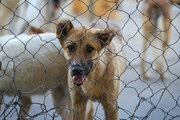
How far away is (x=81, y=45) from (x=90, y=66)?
0.64 feet

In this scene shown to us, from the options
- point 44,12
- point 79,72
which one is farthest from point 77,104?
point 44,12

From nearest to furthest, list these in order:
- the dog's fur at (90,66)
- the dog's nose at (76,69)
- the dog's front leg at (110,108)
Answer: the dog's nose at (76,69) → the dog's fur at (90,66) → the dog's front leg at (110,108)

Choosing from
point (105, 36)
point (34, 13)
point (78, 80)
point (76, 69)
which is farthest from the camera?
point (34, 13)

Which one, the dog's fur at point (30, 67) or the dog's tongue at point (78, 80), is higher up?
the dog's fur at point (30, 67)

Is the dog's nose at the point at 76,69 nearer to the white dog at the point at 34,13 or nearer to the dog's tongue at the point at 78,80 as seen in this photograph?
the dog's tongue at the point at 78,80

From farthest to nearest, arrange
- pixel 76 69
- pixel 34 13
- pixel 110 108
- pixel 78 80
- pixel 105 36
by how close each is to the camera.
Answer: pixel 34 13, pixel 110 108, pixel 105 36, pixel 78 80, pixel 76 69

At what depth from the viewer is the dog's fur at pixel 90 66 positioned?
2.35 meters

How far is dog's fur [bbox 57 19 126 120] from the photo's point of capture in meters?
2.35

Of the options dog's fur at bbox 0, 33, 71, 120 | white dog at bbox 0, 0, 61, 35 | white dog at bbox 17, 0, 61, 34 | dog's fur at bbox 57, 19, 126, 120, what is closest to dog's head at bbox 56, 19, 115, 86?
dog's fur at bbox 57, 19, 126, 120

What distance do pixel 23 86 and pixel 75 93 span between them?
0.54 m

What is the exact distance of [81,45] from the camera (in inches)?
94.0

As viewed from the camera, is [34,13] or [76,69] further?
[34,13]

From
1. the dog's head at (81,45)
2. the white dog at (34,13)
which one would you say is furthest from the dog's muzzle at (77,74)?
the white dog at (34,13)

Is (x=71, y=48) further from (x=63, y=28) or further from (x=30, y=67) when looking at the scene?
(x=30, y=67)
